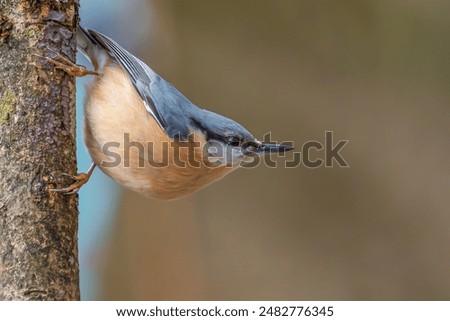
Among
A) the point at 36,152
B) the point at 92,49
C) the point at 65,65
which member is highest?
the point at 92,49

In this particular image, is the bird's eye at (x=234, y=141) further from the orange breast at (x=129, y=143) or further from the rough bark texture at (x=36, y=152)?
the rough bark texture at (x=36, y=152)

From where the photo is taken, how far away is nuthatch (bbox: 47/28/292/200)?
2666 mm

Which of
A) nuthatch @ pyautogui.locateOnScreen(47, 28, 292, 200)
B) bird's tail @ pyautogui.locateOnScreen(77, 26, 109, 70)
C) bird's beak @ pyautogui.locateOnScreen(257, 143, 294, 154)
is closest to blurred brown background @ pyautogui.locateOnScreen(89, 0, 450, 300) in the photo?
bird's beak @ pyautogui.locateOnScreen(257, 143, 294, 154)

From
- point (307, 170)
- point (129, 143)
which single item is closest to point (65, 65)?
point (129, 143)

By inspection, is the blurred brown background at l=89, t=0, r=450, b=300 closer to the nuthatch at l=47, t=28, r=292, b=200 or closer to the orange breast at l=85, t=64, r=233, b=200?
the nuthatch at l=47, t=28, r=292, b=200

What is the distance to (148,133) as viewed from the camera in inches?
105

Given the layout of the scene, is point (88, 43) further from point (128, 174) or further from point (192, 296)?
point (192, 296)

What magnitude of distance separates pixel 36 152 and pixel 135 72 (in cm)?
91

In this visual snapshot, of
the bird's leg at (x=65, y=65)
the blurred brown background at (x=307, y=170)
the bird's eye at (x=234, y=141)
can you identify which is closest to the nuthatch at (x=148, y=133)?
the bird's eye at (x=234, y=141)

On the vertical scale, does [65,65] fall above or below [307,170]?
above

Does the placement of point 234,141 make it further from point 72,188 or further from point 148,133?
point 72,188

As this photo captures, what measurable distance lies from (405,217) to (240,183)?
3.36 feet

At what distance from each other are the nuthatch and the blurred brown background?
0.95 meters

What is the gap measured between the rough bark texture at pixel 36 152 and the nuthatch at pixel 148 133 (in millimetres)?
343
